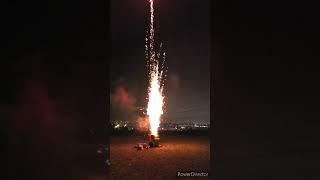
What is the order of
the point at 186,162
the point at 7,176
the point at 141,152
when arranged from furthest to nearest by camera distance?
the point at 141,152 < the point at 186,162 < the point at 7,176

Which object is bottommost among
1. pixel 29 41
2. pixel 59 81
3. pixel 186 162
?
pixel 186 162

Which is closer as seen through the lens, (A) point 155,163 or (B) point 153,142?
(A) point 155,163

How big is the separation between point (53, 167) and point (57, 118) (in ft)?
2.79

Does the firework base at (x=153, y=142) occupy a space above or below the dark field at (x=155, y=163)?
above

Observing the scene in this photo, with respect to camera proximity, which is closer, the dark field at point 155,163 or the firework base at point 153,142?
the dark field at point 155,163

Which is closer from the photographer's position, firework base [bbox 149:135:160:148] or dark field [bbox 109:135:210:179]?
dark field [bbox 109:135:210:179]

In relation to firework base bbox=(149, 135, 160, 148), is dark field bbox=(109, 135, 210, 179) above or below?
below

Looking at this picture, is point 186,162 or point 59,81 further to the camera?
point 186,162

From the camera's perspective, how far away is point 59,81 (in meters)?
6.58

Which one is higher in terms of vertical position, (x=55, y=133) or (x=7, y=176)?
(x=55, y=133)

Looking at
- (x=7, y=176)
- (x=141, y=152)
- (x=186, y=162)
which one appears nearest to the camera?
(x=7, y=176)

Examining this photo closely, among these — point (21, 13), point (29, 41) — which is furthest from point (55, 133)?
point (21, 13)

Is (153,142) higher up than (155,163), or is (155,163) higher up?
(153,142)

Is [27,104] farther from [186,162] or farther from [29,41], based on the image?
[186,162]
